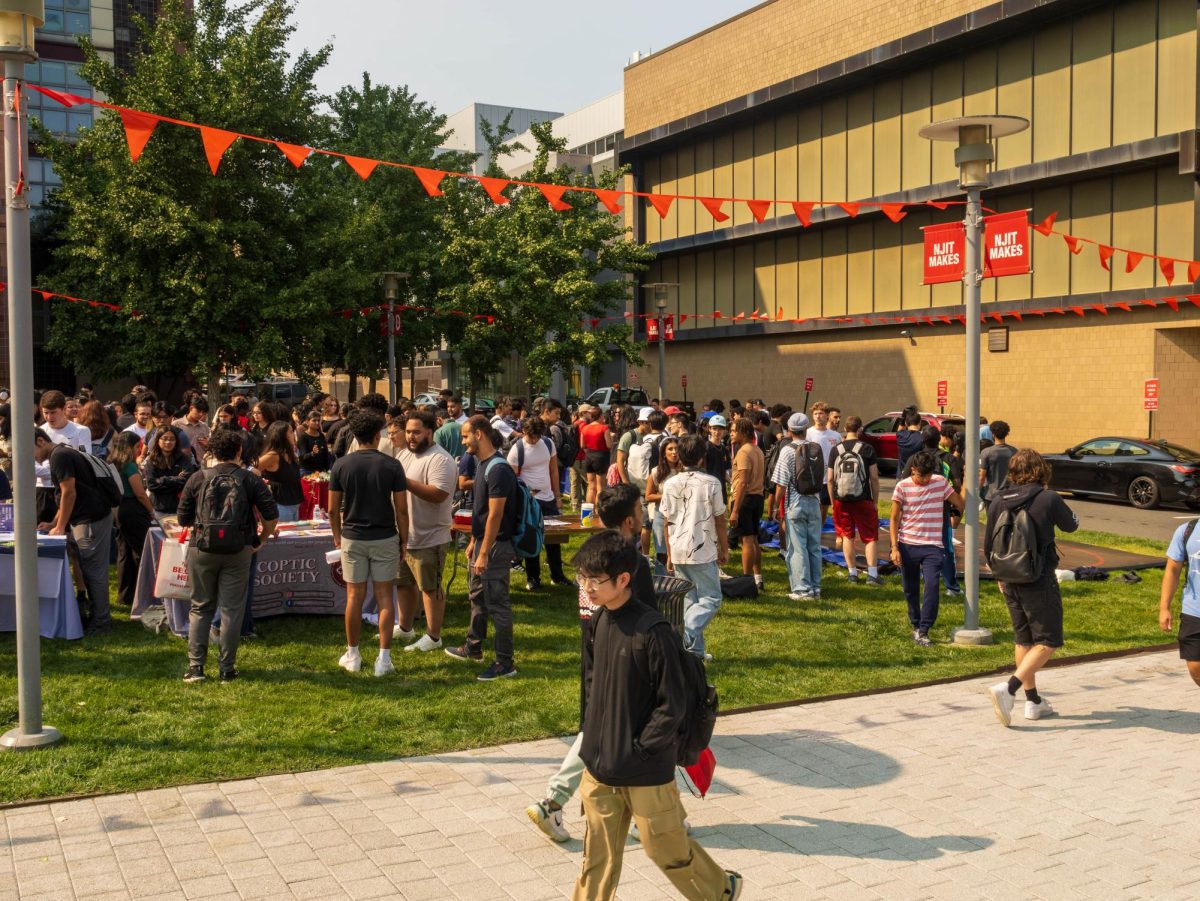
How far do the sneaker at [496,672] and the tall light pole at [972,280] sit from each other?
12.7 ft

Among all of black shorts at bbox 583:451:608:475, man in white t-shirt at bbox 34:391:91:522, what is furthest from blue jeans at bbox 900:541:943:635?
man in white t-shirt at bbox 34:391:91:522

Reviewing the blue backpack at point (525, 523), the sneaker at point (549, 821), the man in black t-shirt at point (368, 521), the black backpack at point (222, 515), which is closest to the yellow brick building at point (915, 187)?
the blue backpack at point (525, 523)

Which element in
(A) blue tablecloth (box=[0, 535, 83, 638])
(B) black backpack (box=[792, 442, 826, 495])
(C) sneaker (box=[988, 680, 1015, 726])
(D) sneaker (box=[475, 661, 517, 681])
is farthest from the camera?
(B) black backpack (box=[792, 442, 826, 495])

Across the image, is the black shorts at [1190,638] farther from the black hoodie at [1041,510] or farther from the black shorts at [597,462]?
the black shorts at [597,462]

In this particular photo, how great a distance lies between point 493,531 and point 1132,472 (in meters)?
17.0

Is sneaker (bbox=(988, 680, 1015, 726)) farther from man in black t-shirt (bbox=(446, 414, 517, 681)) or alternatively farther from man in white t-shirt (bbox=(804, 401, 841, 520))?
man in white t-shirt (bbox=(804, 401, 841, 520))

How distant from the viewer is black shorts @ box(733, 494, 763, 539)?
1151cm

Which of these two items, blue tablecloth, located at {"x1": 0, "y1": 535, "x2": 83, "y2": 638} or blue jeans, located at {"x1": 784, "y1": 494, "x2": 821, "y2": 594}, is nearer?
blue tablecloth, located at {"x1": 0, "y1": 535, "x2": 83, "y2": 638}

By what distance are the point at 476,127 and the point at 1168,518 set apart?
7414 centimetres

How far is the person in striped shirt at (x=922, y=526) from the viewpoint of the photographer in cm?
935

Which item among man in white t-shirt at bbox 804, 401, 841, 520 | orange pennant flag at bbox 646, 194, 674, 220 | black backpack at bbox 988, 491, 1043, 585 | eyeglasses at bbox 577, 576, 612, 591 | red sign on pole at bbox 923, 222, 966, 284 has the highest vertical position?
orange pennant flag at bbox 646, 194, 674, 220

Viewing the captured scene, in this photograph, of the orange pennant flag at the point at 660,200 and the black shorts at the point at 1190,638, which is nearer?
the black shorts at the point at 1190,638

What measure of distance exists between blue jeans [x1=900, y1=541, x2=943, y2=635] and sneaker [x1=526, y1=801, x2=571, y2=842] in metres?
4.83

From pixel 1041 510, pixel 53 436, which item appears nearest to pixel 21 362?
pixel 53 436
